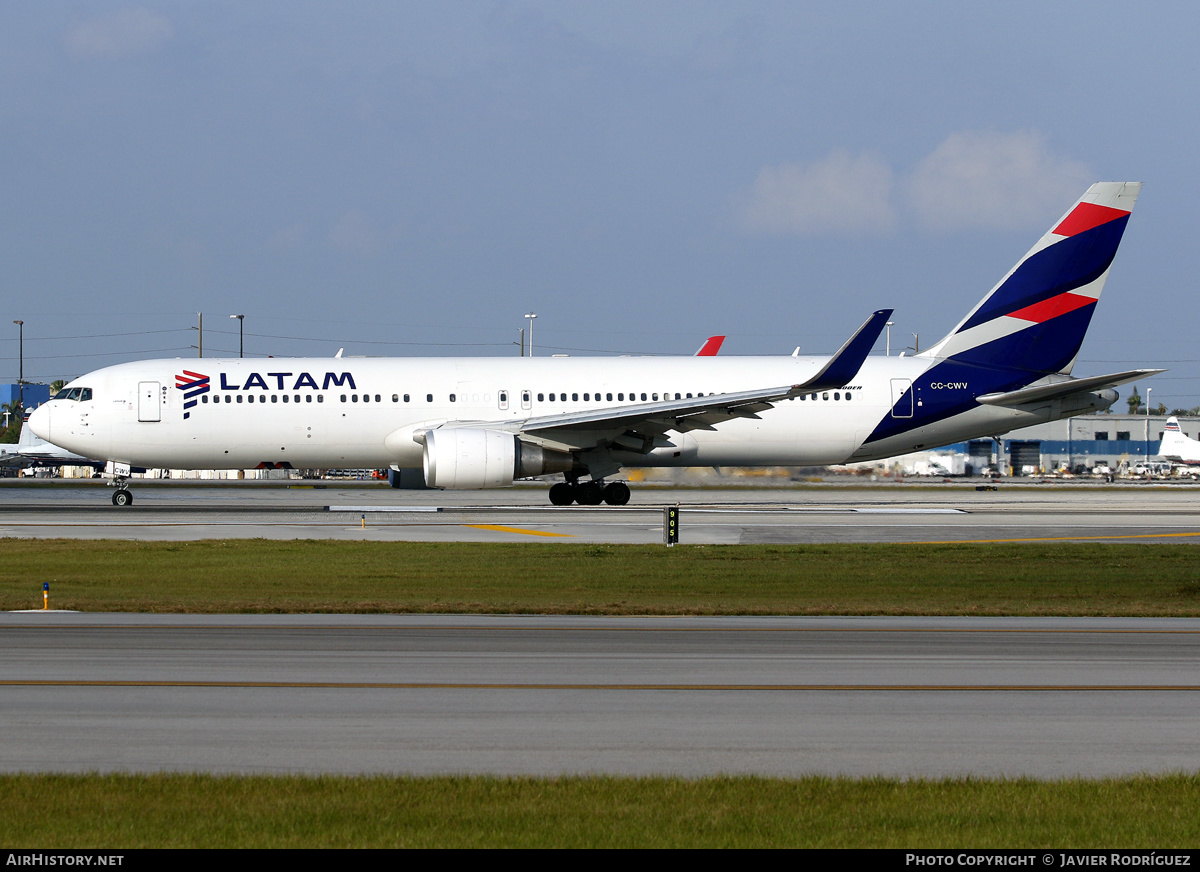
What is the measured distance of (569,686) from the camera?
384 inches

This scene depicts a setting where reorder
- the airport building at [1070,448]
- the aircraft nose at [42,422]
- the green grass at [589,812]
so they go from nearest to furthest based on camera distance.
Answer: the green grass at [589,812], the aircraft nose at [42,422], the airport building at [1070,448]

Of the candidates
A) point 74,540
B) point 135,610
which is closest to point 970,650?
point 135,610

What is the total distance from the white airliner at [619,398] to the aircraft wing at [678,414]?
0.31 metres

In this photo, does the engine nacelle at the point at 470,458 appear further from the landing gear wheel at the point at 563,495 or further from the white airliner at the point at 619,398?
the landing gear wheel at the point at 563,495

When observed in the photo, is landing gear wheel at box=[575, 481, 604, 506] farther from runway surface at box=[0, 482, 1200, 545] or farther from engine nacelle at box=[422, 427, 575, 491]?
engine nacelle at box=[422, 427, 575, 491]

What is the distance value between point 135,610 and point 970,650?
31.4 ft

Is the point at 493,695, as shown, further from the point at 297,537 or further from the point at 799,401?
the point at 799,401

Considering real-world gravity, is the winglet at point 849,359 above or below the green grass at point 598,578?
above

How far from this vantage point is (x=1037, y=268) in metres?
33.7

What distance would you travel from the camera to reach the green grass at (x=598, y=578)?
1513 cm

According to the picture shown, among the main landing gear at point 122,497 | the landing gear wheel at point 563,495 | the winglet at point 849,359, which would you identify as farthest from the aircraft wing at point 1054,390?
the main landing gear at point 122,497

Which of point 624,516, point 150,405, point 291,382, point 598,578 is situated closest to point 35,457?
point 150,405

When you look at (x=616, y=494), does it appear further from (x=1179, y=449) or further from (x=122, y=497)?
(x=1179, y=449)

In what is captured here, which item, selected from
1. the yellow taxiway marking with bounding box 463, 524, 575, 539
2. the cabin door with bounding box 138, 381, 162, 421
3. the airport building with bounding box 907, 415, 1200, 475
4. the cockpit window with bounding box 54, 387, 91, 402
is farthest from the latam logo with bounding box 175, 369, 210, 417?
the airport building with bounding box 907, 415, 1200, 475
